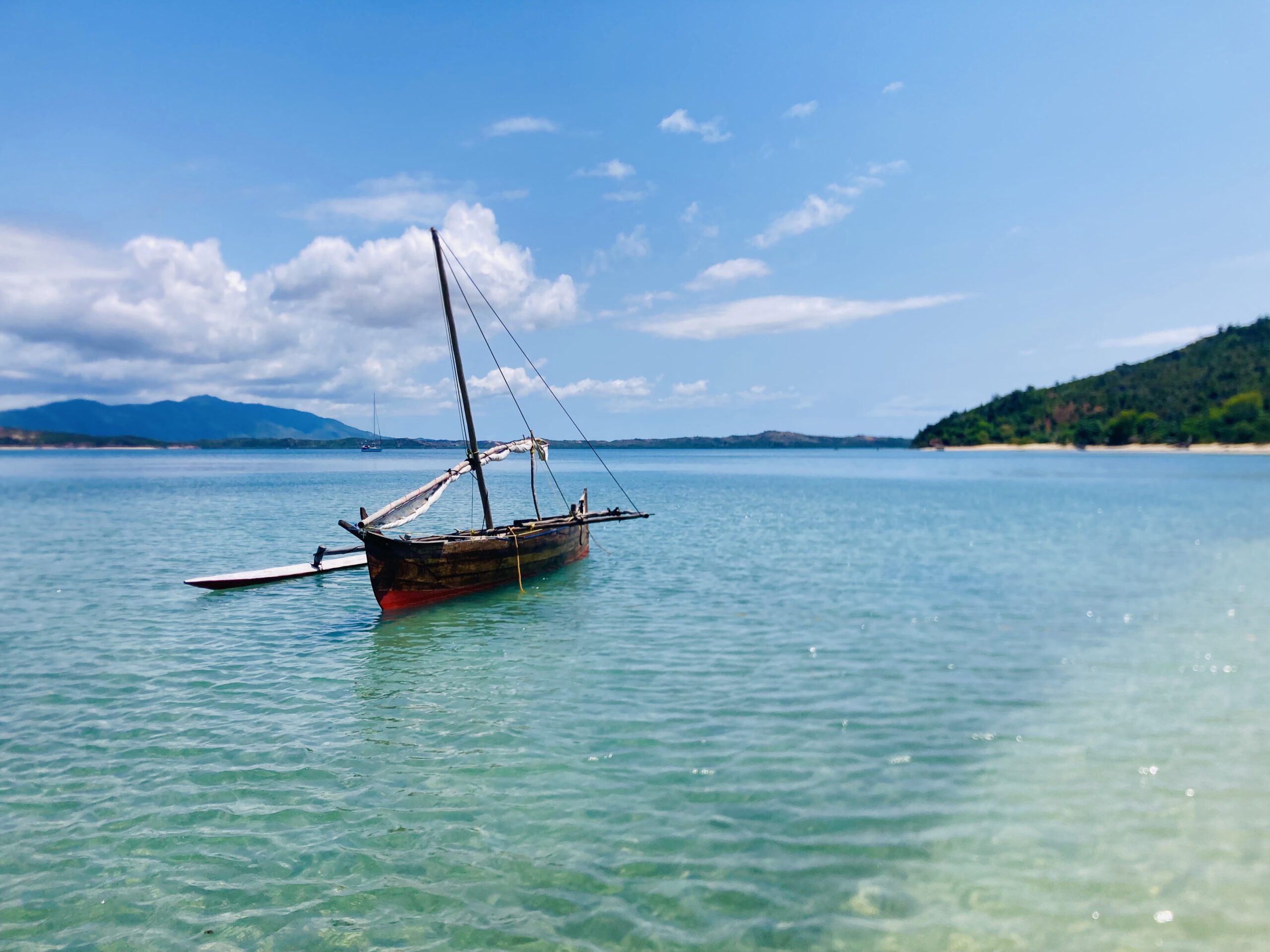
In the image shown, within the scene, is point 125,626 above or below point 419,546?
below

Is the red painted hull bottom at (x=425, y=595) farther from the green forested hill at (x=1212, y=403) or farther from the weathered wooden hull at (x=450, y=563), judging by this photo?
the green forested hill at (x=1212, y=403)

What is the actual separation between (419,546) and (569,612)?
5199mm

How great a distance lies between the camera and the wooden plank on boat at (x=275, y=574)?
26453mm

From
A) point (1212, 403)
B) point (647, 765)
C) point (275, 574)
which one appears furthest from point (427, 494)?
point (1212, 403)

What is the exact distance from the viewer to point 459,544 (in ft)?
78.9

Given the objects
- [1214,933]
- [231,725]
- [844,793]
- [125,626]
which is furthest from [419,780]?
[125,626]

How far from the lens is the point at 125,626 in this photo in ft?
68.5

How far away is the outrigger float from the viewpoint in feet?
74.0

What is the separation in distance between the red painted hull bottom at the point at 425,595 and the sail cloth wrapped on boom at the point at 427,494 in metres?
2.14

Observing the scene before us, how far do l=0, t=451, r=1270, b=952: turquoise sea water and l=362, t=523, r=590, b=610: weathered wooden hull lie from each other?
937 mm

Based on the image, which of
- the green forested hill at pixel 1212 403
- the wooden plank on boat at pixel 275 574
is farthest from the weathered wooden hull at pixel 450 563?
the green forested hill at pixel 1212 403

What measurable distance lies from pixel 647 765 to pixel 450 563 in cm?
1436

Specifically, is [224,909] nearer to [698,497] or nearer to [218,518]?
[218,518]

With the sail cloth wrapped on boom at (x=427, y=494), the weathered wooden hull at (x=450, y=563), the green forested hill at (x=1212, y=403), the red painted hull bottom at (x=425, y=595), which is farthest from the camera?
the green forested hill at (x=1212, y=403)
